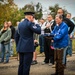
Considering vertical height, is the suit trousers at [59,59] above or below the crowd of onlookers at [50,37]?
below

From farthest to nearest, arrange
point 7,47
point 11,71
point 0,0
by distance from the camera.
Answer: point 0,0 → point 7,47 → point 11,71

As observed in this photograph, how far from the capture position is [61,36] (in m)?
7.64

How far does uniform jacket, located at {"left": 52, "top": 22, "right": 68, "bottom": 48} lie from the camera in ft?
25.1

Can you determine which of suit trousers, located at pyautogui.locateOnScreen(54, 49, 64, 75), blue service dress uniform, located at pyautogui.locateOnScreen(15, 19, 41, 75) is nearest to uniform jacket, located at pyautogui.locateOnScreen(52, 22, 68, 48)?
suit trousers, located at pyautogui.locateOnScreen(54, 49, 64, 75)

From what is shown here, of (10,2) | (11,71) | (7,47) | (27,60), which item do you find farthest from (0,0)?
(27,60)

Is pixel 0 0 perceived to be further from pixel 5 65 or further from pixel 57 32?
pixel 57 32

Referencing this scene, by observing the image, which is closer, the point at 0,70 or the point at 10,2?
the point at 0,70

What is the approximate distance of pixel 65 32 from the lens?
7730 mm

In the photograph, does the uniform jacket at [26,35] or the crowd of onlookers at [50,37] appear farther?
the crowd of onlookers at [50,37]

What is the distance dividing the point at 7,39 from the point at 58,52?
3.79 metres

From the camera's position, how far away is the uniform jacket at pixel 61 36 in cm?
764

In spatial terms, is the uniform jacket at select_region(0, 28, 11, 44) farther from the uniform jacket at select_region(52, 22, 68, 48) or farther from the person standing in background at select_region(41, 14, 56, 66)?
the uniform jacket at select_region(52, 22, 68, 48)

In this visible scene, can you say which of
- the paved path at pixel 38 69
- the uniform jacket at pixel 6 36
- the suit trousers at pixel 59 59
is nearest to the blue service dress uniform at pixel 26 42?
the suit trousers at pixel 59 59

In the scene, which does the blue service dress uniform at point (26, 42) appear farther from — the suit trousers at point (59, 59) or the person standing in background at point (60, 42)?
the suit trousers at point (59, 59)
